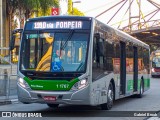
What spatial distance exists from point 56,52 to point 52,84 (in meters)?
0.92

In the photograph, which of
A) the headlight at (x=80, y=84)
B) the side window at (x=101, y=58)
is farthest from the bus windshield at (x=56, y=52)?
the side window at (x=101, y=58)

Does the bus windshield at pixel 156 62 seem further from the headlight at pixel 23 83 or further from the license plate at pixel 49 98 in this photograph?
the license plate at pixel 49 98

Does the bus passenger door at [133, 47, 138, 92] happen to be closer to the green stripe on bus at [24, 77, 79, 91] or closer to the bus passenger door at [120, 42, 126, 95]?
the bus passenger door at [120, 42, 126, 95]

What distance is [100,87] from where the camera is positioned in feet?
41.8

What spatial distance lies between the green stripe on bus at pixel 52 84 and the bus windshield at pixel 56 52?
1.05 ft

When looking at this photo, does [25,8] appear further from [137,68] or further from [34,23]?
[34,23]

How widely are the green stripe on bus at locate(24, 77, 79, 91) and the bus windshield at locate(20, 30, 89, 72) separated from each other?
319mm

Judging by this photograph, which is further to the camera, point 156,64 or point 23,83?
point 156,64

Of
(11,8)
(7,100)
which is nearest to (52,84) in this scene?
(7,100)

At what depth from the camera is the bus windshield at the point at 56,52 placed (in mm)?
11852

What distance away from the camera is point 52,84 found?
11.8 meters

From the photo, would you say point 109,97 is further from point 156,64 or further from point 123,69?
point 156,64

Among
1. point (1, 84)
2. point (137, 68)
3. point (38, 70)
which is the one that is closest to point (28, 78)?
point (38, 70)

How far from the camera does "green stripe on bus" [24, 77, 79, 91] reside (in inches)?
460
